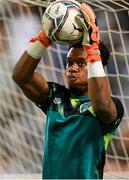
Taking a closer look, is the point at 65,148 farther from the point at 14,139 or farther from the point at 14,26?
the point at 14,26

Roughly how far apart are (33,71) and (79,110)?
0.60ft

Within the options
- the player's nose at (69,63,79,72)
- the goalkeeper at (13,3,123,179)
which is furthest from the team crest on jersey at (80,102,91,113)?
the player's nose at (69,63,79,72)

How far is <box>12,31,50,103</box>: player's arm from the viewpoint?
148cm

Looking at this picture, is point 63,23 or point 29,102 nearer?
point 63,23

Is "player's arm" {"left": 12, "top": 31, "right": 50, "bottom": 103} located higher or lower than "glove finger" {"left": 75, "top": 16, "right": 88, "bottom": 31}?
lower

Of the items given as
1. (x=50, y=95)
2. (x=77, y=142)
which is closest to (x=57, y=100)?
(x=50, y=95)

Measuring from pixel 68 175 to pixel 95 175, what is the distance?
0.26 feet

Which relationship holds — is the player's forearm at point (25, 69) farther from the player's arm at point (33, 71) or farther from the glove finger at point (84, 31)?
the glove finger at point (84, 31)

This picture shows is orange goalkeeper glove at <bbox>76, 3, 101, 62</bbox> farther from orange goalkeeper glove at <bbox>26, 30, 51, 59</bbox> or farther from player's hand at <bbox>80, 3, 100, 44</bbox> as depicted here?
orange goalkeeper glove at <bbox>26, 30, 51, 59</bbox>

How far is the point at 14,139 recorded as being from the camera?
2.37 m

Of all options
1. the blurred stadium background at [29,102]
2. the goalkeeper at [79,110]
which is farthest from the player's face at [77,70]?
the blurred stadium background at [29,102]

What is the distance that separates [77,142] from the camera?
1413 mm

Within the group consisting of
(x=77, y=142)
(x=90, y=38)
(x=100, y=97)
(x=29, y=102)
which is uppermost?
(x=90, y=38)

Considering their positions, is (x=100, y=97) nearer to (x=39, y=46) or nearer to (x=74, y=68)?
(x=74, y=68)
